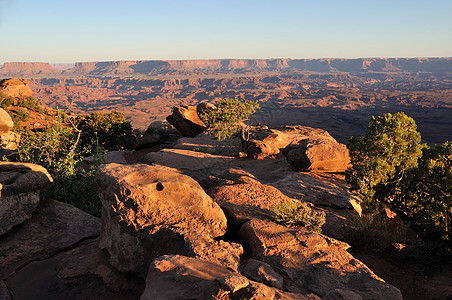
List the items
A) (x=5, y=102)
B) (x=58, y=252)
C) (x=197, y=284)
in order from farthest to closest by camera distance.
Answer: (x=5, y=102), (x=58, y=252), (x=197, y=284)

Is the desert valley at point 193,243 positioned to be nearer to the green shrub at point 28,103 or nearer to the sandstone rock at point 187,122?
the sandstone rock at point 187,122

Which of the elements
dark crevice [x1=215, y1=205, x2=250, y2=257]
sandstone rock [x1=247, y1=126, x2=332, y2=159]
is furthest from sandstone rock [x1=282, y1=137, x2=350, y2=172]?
dark crevice [x1=215, y1=205, x2=250, y2=257]

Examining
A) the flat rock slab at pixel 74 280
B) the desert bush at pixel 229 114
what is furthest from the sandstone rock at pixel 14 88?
the flat rock slab at pixel 74 280

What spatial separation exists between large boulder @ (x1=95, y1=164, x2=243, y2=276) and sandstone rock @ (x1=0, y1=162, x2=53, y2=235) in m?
2.61

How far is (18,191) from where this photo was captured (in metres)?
8.12

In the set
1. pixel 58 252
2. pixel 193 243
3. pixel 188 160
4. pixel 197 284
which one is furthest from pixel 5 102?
pixel 197 284

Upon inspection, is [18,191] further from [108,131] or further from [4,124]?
[108,131]

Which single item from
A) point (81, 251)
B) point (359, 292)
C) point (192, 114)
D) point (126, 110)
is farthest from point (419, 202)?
point (126, 110)

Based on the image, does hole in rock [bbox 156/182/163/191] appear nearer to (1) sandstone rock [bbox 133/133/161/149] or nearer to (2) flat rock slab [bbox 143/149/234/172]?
(2) flat rock slab [bbox 143/149/234/172]

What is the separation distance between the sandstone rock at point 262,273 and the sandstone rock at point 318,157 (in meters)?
9.56

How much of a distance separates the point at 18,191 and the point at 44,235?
4.68ft

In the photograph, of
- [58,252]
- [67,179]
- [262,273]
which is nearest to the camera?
[262,273]

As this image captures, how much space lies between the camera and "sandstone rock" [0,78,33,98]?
47000 mm

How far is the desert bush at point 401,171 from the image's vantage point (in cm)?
948
